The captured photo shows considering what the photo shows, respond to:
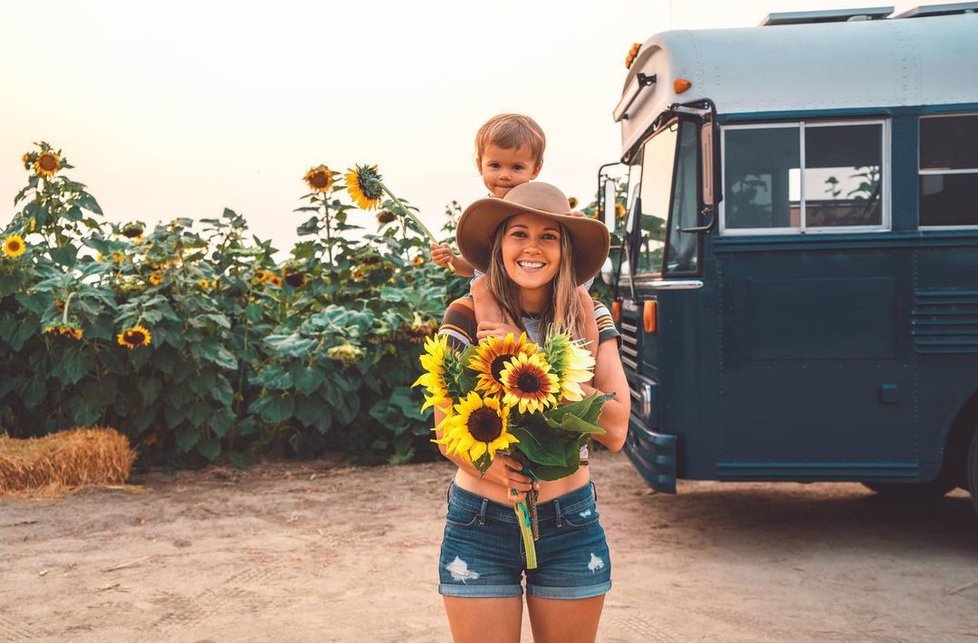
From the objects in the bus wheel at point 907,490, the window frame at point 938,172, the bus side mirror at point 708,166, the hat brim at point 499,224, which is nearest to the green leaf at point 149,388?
the bus side mirror at point 708,166

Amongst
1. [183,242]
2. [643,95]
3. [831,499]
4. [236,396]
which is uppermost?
[643,95]

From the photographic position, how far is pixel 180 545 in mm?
5723

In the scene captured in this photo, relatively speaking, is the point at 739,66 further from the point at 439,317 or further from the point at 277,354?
the point at 277,354

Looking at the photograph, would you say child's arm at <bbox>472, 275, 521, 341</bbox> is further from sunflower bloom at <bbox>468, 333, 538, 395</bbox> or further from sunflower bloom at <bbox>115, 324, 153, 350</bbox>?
sunflower bloom at <bbox>115, 324, 153, 350</bbox>

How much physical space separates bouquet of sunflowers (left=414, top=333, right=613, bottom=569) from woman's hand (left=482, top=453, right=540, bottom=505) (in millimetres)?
22

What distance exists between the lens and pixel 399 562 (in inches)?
208

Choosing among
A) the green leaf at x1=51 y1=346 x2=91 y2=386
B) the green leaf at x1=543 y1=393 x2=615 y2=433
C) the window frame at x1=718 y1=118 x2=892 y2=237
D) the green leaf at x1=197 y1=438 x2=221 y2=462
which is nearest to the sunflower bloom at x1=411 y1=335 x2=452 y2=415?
the green leaf at x1=543 y1=393 x2=615 y2=433

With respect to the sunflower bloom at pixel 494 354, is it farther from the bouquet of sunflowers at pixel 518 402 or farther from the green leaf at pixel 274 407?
the green leaf at pixel 274 407

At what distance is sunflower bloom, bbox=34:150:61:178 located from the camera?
781 cm

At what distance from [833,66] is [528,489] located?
166 inches

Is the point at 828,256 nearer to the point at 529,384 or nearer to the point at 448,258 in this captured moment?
the point at 448,258

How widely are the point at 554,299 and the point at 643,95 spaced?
13.9ft

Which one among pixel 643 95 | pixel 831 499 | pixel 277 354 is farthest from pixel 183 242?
pixel 831 499

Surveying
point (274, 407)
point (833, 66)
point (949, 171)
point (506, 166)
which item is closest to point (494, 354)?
point (506, 166)
